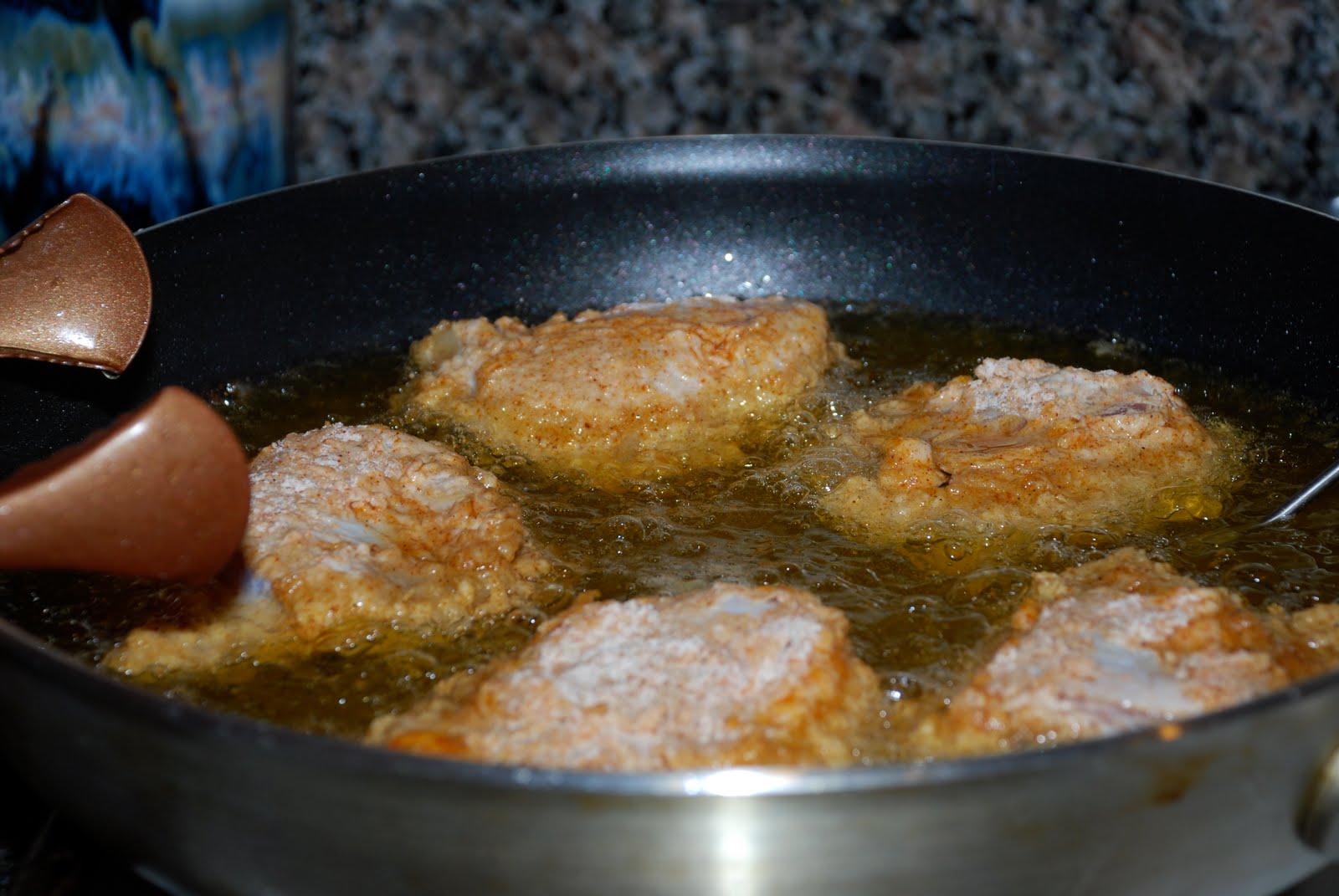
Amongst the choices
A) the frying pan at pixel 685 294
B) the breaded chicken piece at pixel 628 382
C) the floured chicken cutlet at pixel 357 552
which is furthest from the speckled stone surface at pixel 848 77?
the floured chicken cutlet at pixel 357 552

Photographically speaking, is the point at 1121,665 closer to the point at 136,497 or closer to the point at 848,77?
the point at 136,497

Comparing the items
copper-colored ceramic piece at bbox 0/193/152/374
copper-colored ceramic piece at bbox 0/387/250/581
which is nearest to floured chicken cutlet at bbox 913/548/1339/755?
copper-colored ceramic piece at bbox 0/387/250/581

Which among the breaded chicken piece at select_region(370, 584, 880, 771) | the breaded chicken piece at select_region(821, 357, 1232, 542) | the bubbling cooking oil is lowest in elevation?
the bubbling cooking oil

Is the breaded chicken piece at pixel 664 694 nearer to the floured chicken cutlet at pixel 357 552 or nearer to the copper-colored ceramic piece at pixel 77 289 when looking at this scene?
the floured chicken cutlet at pixel 357 552

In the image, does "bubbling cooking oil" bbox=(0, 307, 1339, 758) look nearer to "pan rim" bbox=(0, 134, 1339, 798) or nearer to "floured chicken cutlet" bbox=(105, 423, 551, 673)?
"floured chicken cutlet" bbox=(105, 423, 551, 673)

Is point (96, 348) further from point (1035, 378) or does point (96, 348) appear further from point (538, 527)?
point (1035, 378)

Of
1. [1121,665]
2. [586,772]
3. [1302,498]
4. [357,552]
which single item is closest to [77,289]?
[357,552]
